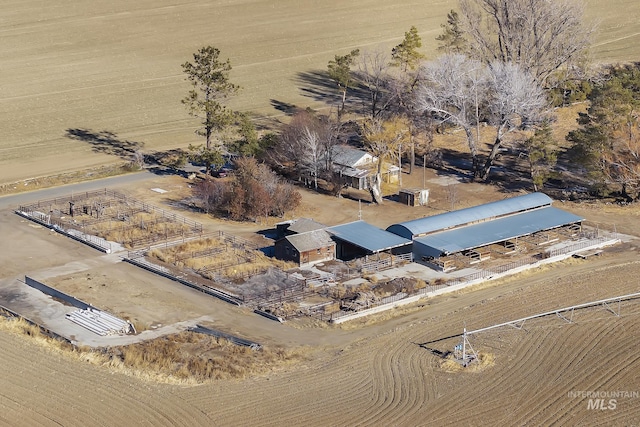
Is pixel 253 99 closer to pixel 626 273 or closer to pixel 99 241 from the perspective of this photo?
pixel 99 241

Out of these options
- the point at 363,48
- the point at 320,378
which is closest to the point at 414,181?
the point at 320,378

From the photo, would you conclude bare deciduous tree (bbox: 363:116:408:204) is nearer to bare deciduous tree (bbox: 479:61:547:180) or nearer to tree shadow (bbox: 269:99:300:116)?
bare deciduous tree (bbox: 479:61:547:180)

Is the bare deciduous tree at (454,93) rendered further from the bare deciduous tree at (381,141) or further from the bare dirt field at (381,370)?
the bare dirt field at (381,370)

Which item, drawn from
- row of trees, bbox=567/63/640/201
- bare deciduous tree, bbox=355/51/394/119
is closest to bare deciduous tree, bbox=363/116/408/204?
bare deciduous tree, bbox=355/51/394/119

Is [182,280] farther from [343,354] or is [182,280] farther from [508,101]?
[508,101]

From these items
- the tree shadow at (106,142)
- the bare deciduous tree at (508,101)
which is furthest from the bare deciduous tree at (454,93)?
the tree shadow at (106,142)

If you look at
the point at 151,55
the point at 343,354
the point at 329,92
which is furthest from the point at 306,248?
the point at 151,55
